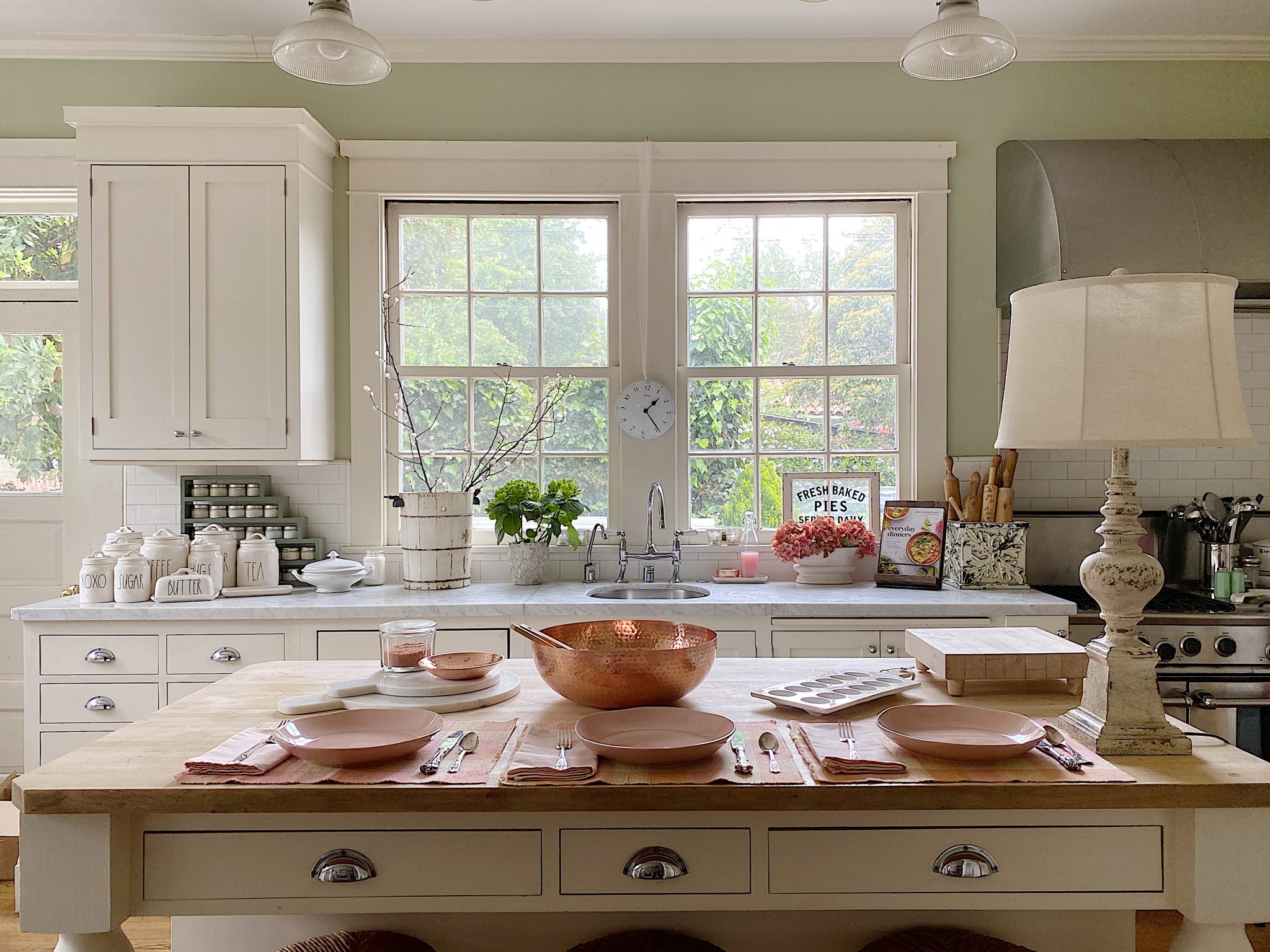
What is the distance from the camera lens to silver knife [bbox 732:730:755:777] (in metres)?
1.40

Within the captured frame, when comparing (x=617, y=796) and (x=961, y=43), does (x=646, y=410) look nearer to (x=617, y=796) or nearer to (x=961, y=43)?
(x=961, y=43)

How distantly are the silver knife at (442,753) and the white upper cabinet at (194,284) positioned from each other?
2.20m

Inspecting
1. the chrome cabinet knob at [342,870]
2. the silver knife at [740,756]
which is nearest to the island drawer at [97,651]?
the chrome cabinet knob at [342,870]

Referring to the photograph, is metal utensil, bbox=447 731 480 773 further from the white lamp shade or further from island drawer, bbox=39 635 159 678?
island drawer, bbox=39 635 159 678

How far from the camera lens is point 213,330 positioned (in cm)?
343

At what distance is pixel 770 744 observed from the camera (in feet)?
4.97

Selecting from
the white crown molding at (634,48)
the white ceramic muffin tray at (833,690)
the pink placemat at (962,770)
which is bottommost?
the pink placemat at (962,770)

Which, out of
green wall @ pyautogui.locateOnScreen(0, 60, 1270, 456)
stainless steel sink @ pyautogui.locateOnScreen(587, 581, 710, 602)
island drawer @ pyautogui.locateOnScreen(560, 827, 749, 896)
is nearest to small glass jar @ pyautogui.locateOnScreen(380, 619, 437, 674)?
island drawer @ pyautogui.locateOnScreen(560, 827, 749, 896)

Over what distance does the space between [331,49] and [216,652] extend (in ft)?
7.00

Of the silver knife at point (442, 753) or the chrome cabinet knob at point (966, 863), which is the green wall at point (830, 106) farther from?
the chrome cabinet knob at point (966, 863)

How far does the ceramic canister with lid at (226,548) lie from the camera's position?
3.49m

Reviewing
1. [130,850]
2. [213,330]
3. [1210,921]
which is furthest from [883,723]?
[213,330]

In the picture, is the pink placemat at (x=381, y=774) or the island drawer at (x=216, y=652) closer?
the pink placemat at (x=381, y=774)

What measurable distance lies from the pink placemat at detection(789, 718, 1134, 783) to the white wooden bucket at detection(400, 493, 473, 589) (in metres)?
→ 2.25
